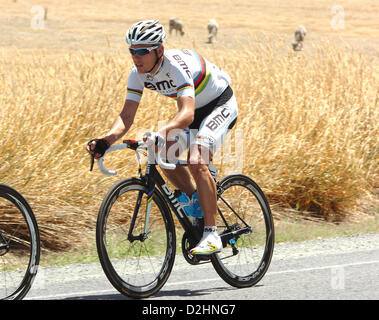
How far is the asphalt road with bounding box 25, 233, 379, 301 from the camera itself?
19.4 feet

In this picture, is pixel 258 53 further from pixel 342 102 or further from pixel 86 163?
pixel 86 163

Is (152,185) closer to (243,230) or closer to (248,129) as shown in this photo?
(243,230)

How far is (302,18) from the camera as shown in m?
71.2

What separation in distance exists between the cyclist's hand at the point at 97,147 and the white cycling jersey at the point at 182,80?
22.1 inches

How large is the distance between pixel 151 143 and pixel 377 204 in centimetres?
571

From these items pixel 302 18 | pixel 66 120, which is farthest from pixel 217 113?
pixel 302 18

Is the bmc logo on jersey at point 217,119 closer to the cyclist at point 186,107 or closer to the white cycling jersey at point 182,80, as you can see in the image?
the cyclist at point 186,107

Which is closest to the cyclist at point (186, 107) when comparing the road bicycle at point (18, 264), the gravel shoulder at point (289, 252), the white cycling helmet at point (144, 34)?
→ the white cycling helmet at point (144, 34)

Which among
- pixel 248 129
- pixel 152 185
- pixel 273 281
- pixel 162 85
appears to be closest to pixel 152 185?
pixel 152 185

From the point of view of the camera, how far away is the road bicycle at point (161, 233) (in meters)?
5.52

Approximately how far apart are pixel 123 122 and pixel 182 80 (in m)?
0.57

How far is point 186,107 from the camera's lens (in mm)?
5609

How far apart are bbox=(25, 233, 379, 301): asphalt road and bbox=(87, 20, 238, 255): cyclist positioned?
506 mm

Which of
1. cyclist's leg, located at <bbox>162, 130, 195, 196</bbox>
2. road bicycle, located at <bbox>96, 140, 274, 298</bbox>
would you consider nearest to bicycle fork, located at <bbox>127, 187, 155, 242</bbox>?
road bicycle, located at <bbox>96, 140, 274, 298</bbox>
